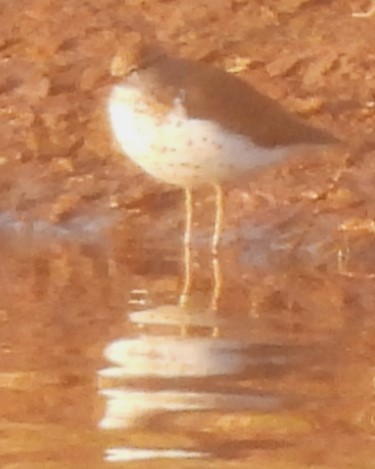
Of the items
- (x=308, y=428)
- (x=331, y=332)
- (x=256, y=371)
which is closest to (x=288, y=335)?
(x=331, y=332)

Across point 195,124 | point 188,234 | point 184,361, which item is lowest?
point 188,234

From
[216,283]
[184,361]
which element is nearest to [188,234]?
[216,283]

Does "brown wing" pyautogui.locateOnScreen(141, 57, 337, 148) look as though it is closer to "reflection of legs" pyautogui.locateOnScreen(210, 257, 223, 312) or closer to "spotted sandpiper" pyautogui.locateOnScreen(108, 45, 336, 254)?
"spotted sandpiper" pyautogui.locateOnScreen(108, 45, 336, 254)

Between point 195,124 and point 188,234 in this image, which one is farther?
point 188,234

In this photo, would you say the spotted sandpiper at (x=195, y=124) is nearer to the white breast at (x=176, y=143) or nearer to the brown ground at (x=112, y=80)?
the white breast at (x=176, y=143)

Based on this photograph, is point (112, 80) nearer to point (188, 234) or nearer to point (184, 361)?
point (188, 234)

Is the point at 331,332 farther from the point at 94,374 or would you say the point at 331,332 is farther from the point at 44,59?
the point at 44,59

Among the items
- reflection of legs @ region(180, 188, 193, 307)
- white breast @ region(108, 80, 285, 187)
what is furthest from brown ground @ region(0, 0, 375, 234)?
white breast @ region(108, 80, 285, 187)
